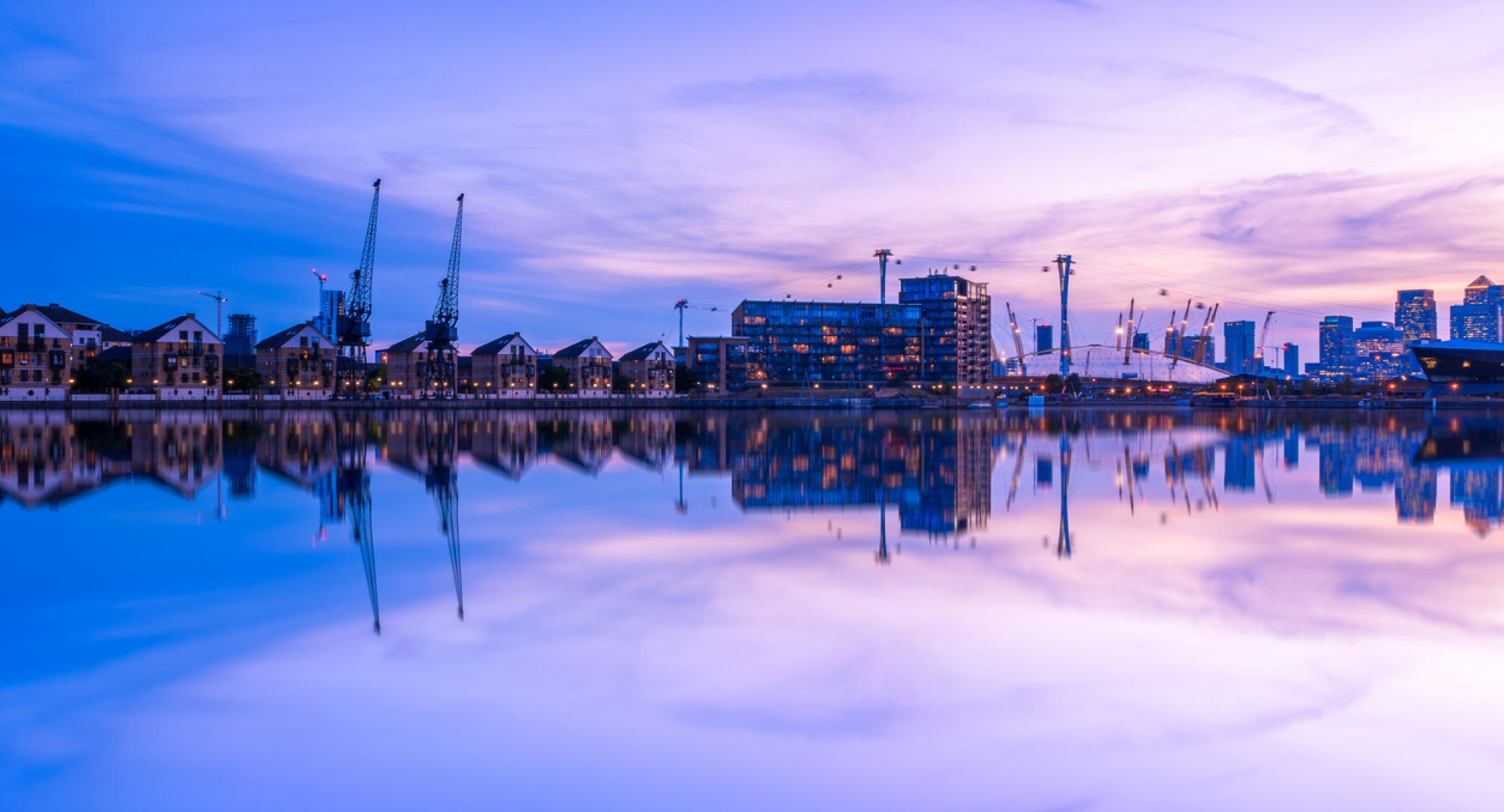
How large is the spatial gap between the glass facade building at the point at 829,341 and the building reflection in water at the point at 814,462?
105396 mm

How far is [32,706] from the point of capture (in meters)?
7.47

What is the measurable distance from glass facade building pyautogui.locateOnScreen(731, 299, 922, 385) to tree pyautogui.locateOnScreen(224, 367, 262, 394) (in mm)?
82932

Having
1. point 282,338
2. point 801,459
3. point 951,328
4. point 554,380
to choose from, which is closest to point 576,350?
point 554,380

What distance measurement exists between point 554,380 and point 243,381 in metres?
37.4

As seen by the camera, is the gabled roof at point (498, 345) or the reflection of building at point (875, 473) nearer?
the reflection of building at point (875, 473)

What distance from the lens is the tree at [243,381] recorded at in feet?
318

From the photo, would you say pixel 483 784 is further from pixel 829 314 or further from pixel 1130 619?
pixel 829 314

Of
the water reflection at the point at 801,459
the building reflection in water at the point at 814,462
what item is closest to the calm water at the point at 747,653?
the building reflection in water at the point at 814,462

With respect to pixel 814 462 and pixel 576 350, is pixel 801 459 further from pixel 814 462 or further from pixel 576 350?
pixel 576 350

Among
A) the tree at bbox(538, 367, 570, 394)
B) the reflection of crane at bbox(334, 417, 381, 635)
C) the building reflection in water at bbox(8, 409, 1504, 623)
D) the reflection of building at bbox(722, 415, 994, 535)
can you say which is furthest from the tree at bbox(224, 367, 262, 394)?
the reflection of building at bbox(722, 415, 994, 535)

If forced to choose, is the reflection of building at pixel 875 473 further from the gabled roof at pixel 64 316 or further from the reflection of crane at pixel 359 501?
the gabled roof at pixel 64 316

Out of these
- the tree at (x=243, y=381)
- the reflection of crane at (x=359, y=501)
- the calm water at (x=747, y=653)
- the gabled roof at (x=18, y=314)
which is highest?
the gabled roof at (x=18, y=314)

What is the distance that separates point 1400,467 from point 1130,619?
26065mm

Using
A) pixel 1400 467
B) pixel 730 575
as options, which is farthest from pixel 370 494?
pixel 1400 467
